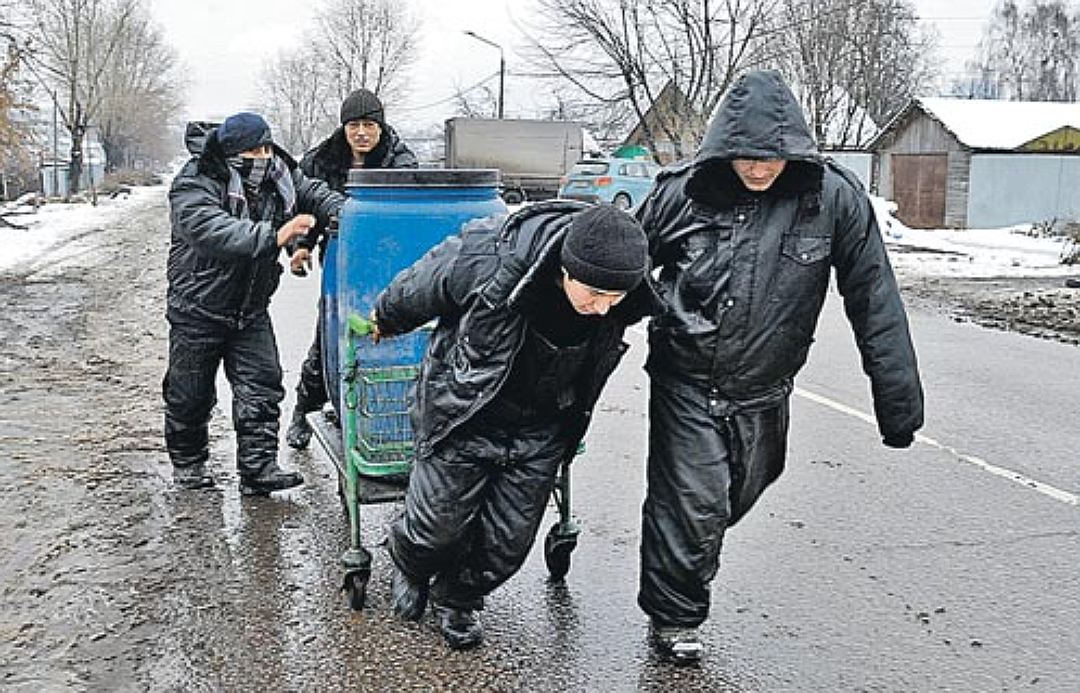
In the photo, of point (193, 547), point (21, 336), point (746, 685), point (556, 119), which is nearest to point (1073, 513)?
point (746, 685)

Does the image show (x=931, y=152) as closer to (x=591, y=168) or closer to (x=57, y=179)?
(x=591, y=168)

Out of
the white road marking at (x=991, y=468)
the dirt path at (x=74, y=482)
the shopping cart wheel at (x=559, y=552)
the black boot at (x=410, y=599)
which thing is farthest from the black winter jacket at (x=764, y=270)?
the white road marking at (x=991, y=468)

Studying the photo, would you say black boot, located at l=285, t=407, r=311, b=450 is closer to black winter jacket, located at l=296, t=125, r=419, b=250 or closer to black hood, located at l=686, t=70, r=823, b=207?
black winter jacket, located at l=296, t=125, r=419, b=250

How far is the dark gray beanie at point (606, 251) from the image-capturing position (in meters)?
3.34

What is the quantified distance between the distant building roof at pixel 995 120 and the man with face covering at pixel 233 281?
26677mm

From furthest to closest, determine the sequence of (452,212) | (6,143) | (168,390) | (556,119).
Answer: (556,119) < (6,143) < (168,390) < (452,212)

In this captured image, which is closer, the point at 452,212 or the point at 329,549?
the point at 452,212

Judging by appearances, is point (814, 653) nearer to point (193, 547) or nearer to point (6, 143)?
point (193, 547)

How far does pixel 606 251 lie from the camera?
11.0ft

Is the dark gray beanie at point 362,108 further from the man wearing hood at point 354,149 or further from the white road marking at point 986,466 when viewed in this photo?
the white road marking at point 986,466

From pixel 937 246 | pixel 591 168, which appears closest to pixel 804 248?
pixel 937 246

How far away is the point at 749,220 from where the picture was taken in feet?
12.5

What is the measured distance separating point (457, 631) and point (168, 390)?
2305 mm

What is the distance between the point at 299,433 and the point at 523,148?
114 ft
